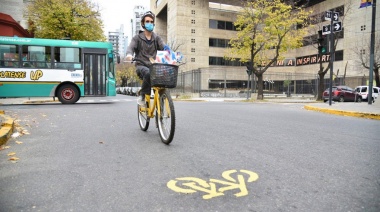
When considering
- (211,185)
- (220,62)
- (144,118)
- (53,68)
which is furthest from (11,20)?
(220,62)

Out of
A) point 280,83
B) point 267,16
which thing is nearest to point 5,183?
point 267,16

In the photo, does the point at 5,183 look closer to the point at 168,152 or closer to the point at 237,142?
the point at 168,152

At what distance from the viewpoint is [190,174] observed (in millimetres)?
2945

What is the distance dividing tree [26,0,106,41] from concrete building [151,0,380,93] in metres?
13.8

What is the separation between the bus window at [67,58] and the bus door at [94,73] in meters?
0.36

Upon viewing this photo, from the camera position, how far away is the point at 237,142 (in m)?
4.66

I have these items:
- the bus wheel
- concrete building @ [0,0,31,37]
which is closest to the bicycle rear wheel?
the bus wheel

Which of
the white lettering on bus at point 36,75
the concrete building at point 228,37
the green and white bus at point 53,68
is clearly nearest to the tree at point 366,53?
the concrete building at point 228,37

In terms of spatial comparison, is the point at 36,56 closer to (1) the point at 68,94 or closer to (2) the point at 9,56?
(2) the point at 9,56

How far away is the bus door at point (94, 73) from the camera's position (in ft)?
50.7

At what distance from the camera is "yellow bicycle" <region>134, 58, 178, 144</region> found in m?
4.32

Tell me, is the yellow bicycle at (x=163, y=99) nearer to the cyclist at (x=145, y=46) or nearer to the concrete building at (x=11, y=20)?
the cyclist at (x=145, y=46)

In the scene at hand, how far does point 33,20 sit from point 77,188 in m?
36.6

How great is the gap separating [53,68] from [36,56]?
1.01m
